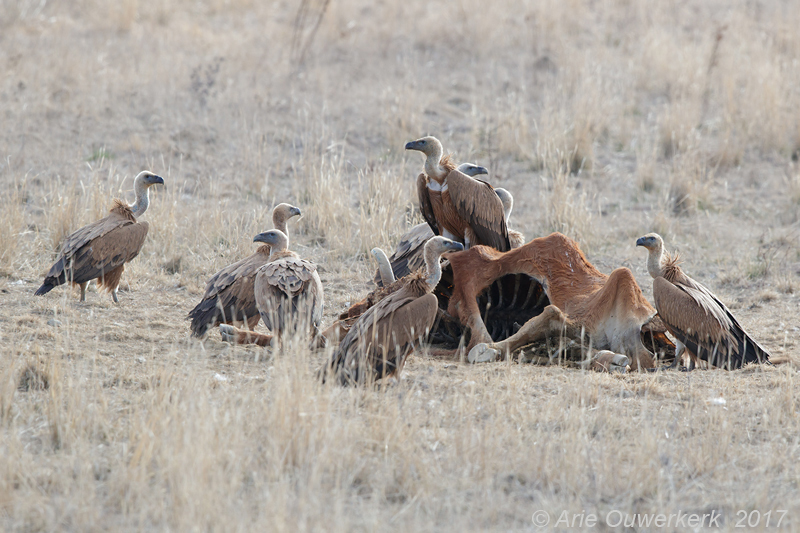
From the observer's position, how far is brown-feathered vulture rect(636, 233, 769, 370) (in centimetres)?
587

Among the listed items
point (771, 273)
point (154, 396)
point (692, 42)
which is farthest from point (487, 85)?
point (154, 396)

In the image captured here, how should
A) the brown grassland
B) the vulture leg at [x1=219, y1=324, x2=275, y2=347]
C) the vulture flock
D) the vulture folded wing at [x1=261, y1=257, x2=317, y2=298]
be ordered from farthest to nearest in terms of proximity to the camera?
the vulture leg at [x1=219, y1=324, x2=275, y2=347], the vulture folded wing at [x1=261, y1=257, x2=317, y2=298], the vulture flock, the brown grassland

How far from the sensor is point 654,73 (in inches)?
569

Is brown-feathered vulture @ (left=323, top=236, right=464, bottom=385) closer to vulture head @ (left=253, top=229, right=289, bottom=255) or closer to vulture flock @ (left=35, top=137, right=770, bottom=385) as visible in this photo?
vulture flock @ (left=35, top=137, right=770, bottom=385)

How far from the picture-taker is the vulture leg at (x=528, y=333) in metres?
6.00

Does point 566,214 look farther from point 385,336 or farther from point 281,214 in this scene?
point 385,336

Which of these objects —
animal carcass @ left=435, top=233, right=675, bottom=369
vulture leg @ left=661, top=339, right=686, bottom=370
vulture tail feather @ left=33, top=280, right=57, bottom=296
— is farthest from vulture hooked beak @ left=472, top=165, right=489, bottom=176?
vulture tail feather @ left=33, top=280, right=57, bottom=296

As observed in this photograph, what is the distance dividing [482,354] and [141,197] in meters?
3.84

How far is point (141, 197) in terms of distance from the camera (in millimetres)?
8039

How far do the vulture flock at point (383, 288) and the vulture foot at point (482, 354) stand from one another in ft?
1.18

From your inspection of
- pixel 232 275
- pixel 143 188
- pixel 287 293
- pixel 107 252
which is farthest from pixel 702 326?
pixel 143 188

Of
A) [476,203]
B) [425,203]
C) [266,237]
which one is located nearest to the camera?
[266,237]

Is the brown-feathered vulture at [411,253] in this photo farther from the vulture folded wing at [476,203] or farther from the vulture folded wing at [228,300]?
the vulture folded wing at [228,300]

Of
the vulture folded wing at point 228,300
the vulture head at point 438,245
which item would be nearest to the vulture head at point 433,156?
the vulture head at point 438,245
